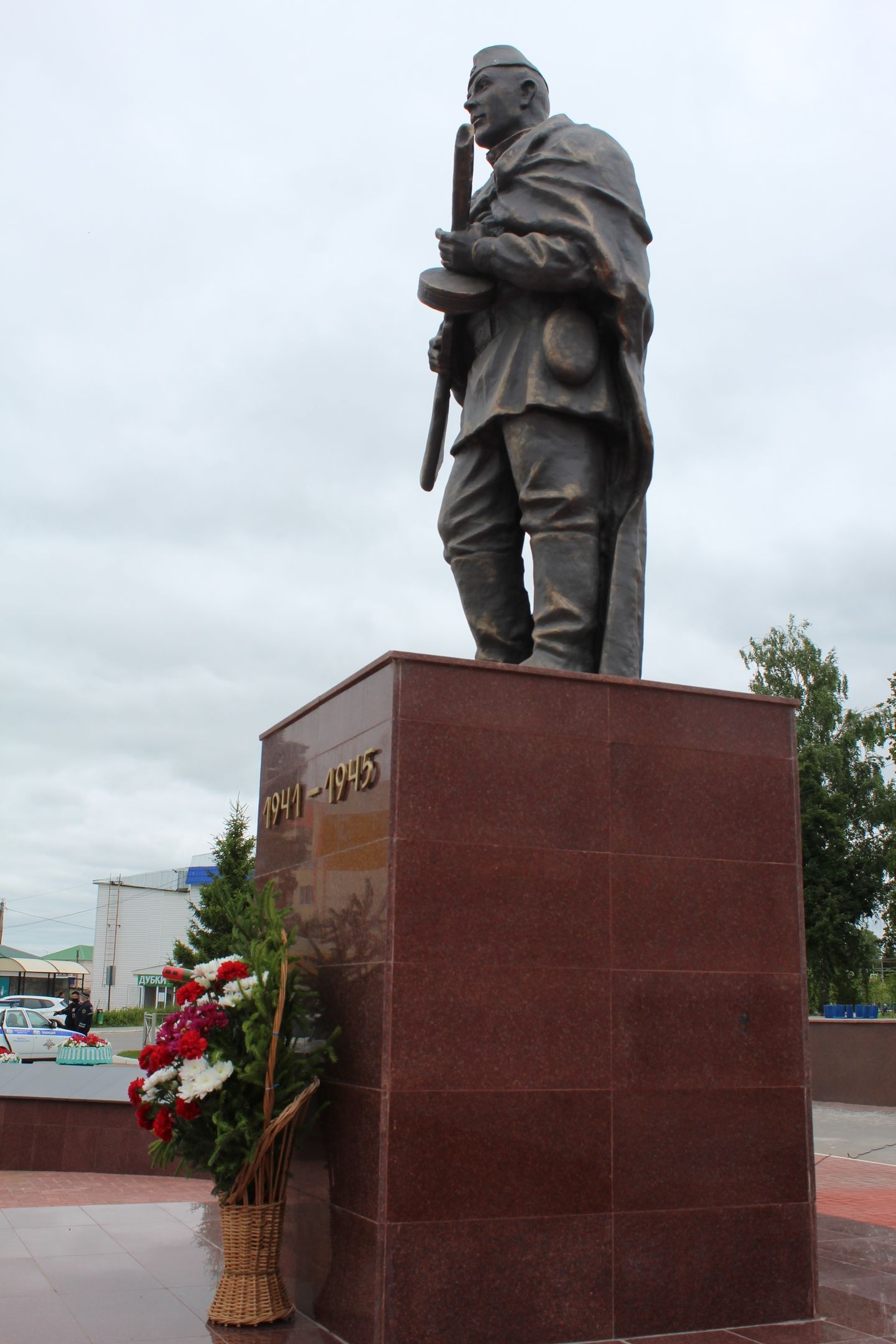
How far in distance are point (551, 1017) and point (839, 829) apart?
31.6 meters

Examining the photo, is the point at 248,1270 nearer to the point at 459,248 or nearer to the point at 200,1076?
the point at 200,1076

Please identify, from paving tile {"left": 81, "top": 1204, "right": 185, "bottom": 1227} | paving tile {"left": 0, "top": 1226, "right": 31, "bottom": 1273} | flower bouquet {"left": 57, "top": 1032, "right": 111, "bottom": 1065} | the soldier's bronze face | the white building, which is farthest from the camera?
the white building

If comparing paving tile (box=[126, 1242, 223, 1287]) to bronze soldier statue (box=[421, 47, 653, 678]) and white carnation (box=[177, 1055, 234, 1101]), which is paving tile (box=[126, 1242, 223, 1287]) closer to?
white carnation (box=[177, 1055, 234, 1101])

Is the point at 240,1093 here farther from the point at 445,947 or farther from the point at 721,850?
the point at 721,850

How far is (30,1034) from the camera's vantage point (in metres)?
23.7

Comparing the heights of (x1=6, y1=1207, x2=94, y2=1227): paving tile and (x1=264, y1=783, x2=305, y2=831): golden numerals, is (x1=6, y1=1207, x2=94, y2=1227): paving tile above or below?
below

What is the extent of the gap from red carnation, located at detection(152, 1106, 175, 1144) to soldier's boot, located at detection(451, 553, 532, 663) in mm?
2504

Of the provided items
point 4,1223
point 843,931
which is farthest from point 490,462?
point 843,931

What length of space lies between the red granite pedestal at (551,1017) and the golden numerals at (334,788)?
0.03 metres

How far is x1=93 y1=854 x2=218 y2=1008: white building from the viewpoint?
5459cm

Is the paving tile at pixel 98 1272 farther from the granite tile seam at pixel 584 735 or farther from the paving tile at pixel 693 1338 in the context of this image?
the granite tile seam at pixel 584 735

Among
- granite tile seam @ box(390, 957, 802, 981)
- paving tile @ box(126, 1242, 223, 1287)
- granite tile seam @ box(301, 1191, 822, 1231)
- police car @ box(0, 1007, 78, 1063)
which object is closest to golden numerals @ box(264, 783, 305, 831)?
granite tile seam @ box(390, 957, 802, 981)

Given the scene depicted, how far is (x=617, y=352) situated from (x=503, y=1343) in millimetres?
4120

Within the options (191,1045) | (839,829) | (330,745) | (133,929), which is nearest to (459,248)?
(330,745)
